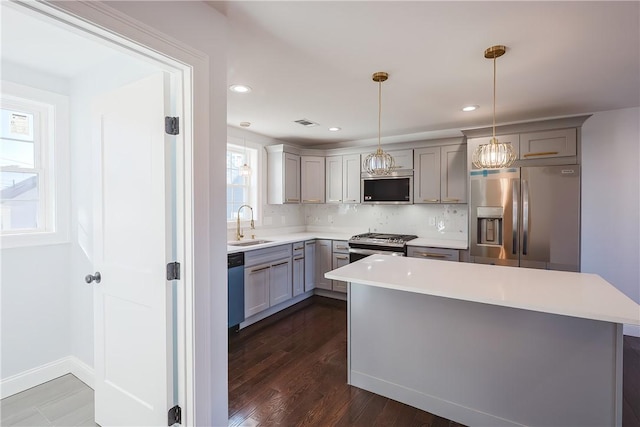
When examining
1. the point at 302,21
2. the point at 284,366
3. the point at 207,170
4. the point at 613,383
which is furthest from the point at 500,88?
the point at 284,366

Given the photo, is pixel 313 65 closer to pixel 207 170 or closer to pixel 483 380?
pixel 207 170

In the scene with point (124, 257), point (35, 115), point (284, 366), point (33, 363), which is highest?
point (35, 115)

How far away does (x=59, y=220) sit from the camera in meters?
2.40

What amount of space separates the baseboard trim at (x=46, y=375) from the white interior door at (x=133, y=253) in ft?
2.01

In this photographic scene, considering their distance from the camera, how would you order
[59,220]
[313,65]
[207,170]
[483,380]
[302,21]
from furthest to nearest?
[59,220]
[313,65]
[483,380]
[302,21]
[207,170]

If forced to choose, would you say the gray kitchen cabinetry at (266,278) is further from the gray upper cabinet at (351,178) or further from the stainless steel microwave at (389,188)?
the stainless steel microwave at (389,188)

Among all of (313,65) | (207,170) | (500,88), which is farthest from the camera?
(500,88)

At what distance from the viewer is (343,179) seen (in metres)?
4.66

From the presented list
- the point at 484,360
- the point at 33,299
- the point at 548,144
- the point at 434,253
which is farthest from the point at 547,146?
the point at 33,299

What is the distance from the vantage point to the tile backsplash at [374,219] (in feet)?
13.9

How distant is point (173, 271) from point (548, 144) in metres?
3.72

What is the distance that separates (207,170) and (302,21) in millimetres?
981

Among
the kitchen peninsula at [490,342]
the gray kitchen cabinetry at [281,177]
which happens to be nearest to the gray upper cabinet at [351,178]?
the gray kitchen cabinetry at [281,177]

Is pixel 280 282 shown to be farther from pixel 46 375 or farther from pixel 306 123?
pixel 46 375
